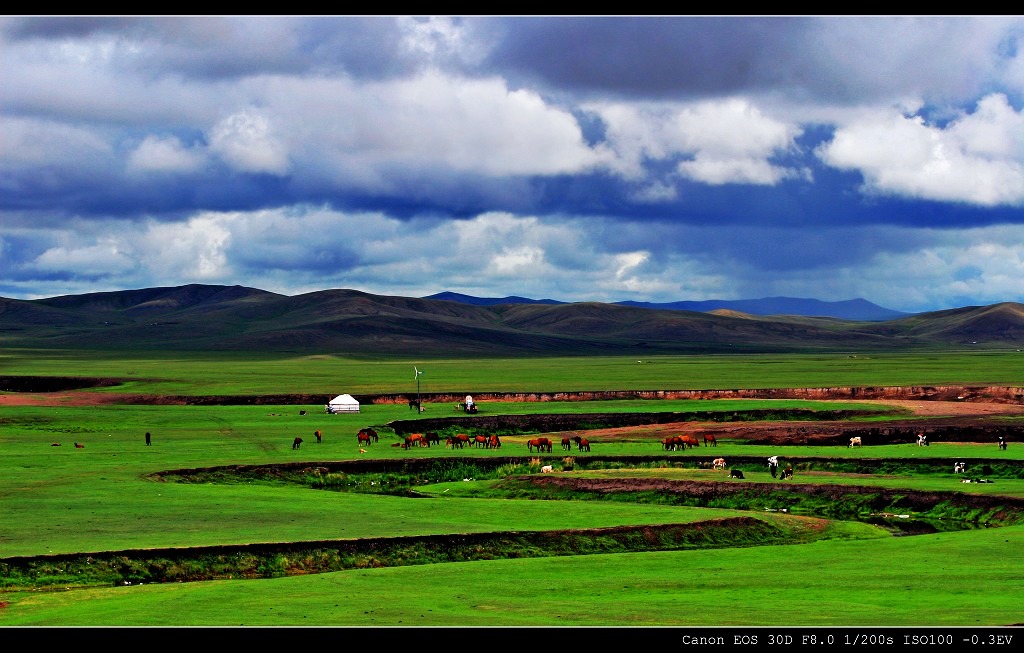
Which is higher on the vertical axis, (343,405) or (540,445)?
(343,405)

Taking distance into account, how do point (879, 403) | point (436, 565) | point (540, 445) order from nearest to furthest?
point (436, 565) < point (540, 445) < point (879, 403)

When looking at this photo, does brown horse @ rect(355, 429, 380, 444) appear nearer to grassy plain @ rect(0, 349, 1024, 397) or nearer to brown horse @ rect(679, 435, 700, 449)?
brown horse @ rect(679, 435, 700, 449)

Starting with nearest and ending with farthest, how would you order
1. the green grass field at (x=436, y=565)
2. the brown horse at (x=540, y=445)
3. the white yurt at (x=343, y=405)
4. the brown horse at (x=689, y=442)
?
the green grass field at (x=436, y=565)
the brown horse at (x=540, y=445)
the brown horse at (x=689, y=442)
the white yurt at (x=343, y=405)

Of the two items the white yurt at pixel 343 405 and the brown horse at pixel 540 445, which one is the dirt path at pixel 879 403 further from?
the brown horse at pixel 540 445

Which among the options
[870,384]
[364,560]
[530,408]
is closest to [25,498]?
[364,560]

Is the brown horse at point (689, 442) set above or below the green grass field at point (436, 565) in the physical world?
above

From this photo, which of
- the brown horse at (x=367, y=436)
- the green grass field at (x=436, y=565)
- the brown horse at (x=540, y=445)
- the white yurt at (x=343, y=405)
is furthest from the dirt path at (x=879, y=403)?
the brown horse at (x=367, y=436)

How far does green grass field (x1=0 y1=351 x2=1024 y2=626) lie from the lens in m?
23.5

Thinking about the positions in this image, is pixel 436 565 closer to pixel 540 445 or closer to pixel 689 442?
pixel 540 445

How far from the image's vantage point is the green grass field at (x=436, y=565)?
23453mm

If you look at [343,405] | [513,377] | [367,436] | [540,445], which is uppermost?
[513,377]

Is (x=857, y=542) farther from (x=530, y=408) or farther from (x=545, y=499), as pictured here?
(x=530, y=408)

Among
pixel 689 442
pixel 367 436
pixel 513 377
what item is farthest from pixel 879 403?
pixel 513 377

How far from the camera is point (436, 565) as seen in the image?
33344 millimetres
